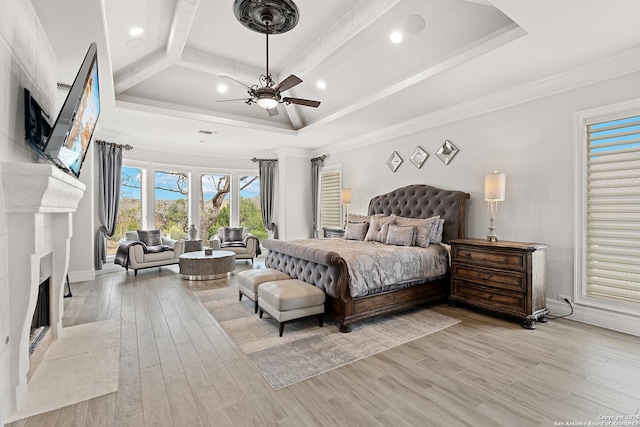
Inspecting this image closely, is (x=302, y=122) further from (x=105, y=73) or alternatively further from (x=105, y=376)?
(x=105, y=376)

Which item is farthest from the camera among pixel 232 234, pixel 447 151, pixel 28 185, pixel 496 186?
pixel 232 234

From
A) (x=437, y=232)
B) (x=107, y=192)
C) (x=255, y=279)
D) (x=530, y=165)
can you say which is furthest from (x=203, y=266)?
(x=530, y=165)

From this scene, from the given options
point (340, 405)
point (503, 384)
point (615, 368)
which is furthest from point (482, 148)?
point (340, 405)

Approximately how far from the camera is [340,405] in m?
2.01

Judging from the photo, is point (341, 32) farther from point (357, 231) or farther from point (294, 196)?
point (294, 196)

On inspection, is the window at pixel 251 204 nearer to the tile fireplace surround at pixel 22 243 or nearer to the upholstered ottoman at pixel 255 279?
the upholstered ottoman at pixel 255 279

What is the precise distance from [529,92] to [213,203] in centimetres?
679

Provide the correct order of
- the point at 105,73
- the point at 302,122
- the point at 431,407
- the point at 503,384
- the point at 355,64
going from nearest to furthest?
the point at 431,407 < the point at 503,384 < the point at 105,73 < the point at 355,64 < the point at 302,122

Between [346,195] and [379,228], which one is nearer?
[379,228]

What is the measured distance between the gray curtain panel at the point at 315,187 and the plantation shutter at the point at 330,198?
11cm

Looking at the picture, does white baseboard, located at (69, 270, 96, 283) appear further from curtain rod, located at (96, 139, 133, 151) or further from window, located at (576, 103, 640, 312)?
window, located at (576, 103, 640, 312)

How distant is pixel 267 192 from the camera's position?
806 cm

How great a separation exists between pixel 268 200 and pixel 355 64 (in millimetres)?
4543

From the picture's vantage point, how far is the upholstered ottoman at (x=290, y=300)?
3.09m
